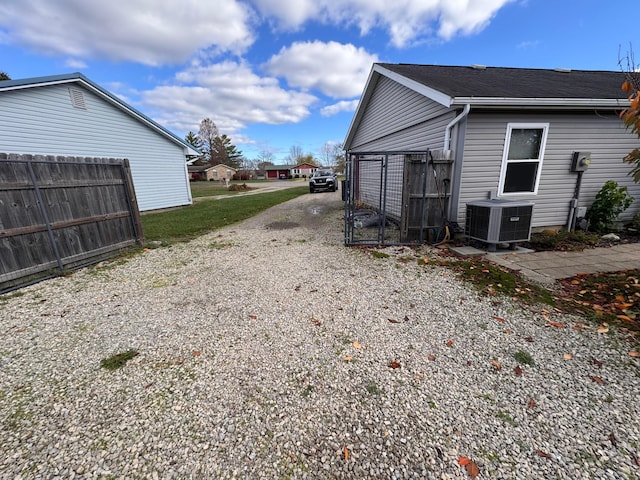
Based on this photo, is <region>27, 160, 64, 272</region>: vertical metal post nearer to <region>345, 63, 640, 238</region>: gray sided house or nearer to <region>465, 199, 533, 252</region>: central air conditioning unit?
<region>345, 63, 640, 238</region>: gray sided house

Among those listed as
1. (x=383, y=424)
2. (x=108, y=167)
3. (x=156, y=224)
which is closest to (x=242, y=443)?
(x=383, y=424)

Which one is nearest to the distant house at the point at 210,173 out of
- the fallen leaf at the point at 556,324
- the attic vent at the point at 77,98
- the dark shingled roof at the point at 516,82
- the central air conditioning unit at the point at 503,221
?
the attic vent at the point at 77,98

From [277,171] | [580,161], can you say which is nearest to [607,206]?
[580,161]

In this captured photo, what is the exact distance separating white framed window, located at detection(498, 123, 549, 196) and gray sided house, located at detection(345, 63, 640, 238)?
0.02 meters

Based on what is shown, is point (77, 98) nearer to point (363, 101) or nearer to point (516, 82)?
point (363, 101)

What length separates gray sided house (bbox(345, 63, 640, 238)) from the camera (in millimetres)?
5266

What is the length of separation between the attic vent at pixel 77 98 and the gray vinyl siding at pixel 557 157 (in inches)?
487

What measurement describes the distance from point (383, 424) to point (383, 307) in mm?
1635

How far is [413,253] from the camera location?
5.36 meters

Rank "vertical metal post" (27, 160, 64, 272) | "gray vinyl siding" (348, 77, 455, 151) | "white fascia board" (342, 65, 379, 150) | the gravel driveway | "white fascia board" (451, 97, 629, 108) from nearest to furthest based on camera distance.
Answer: the gravel driveway → "vertical metal post" (27, 160, 64, 272) → "white fascia board" (451, 97, 629, 108) → "gray vinyl siding" (348, 77, 455, 151) → "white fascia board" (342, 65, 379, 150)

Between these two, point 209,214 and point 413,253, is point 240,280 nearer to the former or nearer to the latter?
point 413,253

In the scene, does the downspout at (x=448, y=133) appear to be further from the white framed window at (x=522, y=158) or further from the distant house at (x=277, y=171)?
the distant house at (x=277, y=171)

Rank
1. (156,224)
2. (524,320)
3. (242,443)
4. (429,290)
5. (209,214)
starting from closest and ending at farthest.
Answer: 1. (242,443)
2. (524,320)
3. (429,290)
4. (156,224)
5. (209,214)

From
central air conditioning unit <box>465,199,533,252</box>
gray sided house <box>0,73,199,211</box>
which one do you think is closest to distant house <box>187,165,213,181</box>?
gray sided house <box>0,73,199,211</box>
